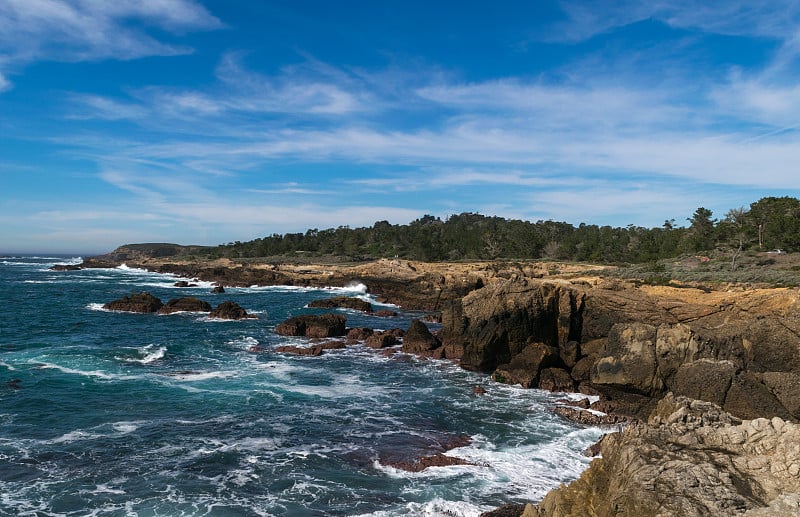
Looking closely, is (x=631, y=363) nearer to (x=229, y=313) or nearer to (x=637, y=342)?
(x=637, y=342)

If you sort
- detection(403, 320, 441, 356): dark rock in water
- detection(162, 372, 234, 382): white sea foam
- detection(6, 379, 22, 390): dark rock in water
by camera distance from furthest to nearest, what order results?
detection(403, 320, 441, 356): dark rock in water < detection(162, 372, 234, 382): white sea foam < detection(6, 379, 22, 390): dark rock in water

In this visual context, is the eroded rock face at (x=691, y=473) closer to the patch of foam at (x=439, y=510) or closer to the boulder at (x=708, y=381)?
the patch of foam at (x=439, y=510)

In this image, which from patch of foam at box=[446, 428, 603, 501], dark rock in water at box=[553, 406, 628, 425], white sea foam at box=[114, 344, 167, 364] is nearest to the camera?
patch of foam at box=[446, 428, 603, 501]

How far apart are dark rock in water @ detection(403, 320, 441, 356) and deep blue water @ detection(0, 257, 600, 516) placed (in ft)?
5.42

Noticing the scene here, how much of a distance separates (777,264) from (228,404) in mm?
56658

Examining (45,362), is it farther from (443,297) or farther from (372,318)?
(443,297)

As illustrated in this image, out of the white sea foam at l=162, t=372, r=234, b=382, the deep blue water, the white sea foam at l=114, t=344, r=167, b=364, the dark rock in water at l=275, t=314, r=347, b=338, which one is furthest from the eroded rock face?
the dark rock in water at l=275, t=314, r=347, b=338

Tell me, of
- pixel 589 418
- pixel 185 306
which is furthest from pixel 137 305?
pixel 589 418

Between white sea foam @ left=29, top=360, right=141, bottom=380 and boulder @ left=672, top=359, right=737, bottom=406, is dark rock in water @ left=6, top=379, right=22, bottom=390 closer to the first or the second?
white sea foam @ left=29, top=360, right=141, bottom=380

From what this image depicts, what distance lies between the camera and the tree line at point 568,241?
231ft

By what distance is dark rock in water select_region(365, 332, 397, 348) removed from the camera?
35.7m

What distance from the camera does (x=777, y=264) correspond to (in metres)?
52.5

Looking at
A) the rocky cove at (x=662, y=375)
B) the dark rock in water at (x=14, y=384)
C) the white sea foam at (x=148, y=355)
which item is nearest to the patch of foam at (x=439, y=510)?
the rocky cove at (x=662, y=375)

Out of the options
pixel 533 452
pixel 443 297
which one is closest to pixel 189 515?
pixel 533 452
